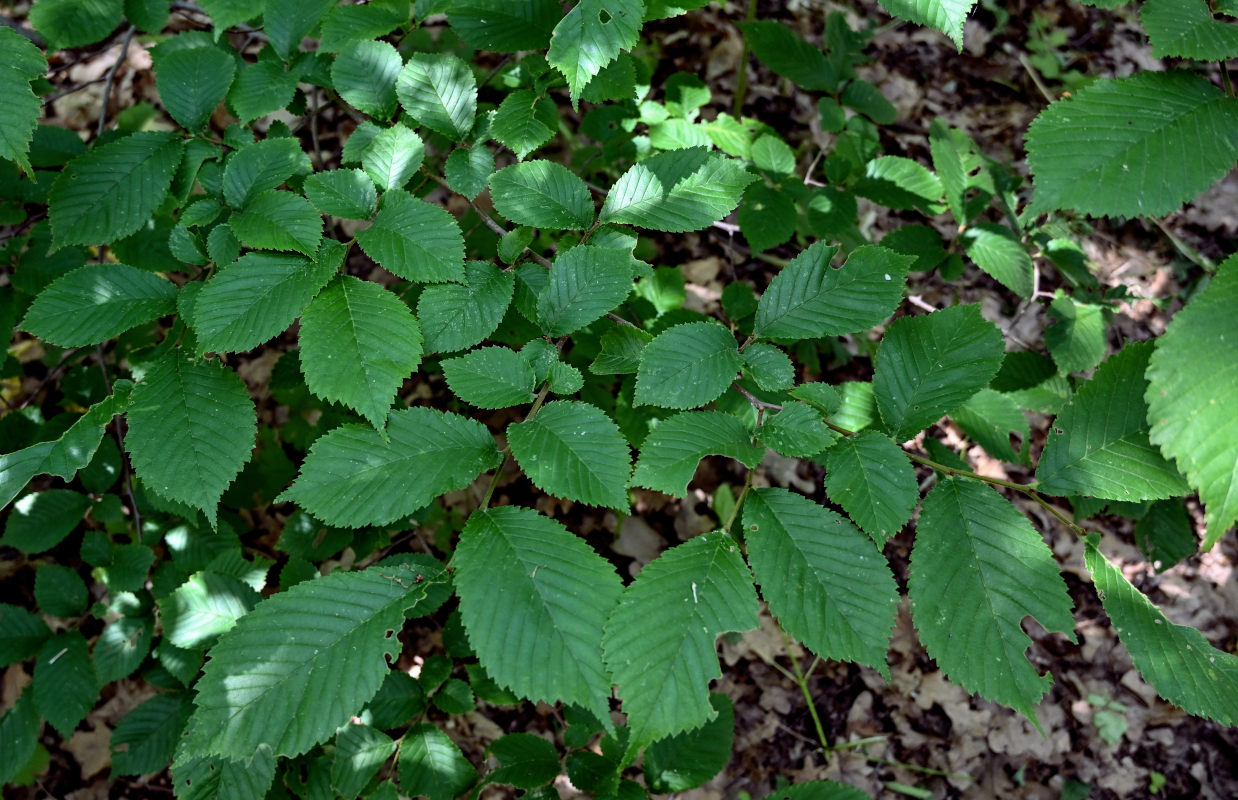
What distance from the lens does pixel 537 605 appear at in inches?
43.9

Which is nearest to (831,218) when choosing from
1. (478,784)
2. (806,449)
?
(806,449)

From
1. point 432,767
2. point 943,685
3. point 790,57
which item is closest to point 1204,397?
point 432,767

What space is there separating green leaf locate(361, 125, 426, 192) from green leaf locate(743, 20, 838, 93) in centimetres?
152

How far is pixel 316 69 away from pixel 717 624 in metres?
1.52

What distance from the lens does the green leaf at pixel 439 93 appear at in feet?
4.83

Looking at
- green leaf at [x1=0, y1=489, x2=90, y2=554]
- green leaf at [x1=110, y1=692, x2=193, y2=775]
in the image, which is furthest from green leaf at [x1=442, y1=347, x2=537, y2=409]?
green leaf at [x1=0, y1=489, x2=90, y2=554]

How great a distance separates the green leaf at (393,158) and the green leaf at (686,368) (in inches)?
24.1

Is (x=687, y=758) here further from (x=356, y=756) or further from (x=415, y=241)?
(x=415, y=241)

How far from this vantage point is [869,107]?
2494mm

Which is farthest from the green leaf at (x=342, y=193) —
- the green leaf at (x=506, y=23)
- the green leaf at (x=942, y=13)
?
the green leaf at (x=942, y=13)

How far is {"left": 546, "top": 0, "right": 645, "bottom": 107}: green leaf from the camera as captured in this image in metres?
1.35

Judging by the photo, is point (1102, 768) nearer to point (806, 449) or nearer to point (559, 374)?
point (806, 449)

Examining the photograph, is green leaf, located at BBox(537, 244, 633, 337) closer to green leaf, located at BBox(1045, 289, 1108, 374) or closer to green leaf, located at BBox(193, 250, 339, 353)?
green leaf, located at BBox(193, 250, 339, 353)

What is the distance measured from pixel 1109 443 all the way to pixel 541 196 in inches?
44.8
